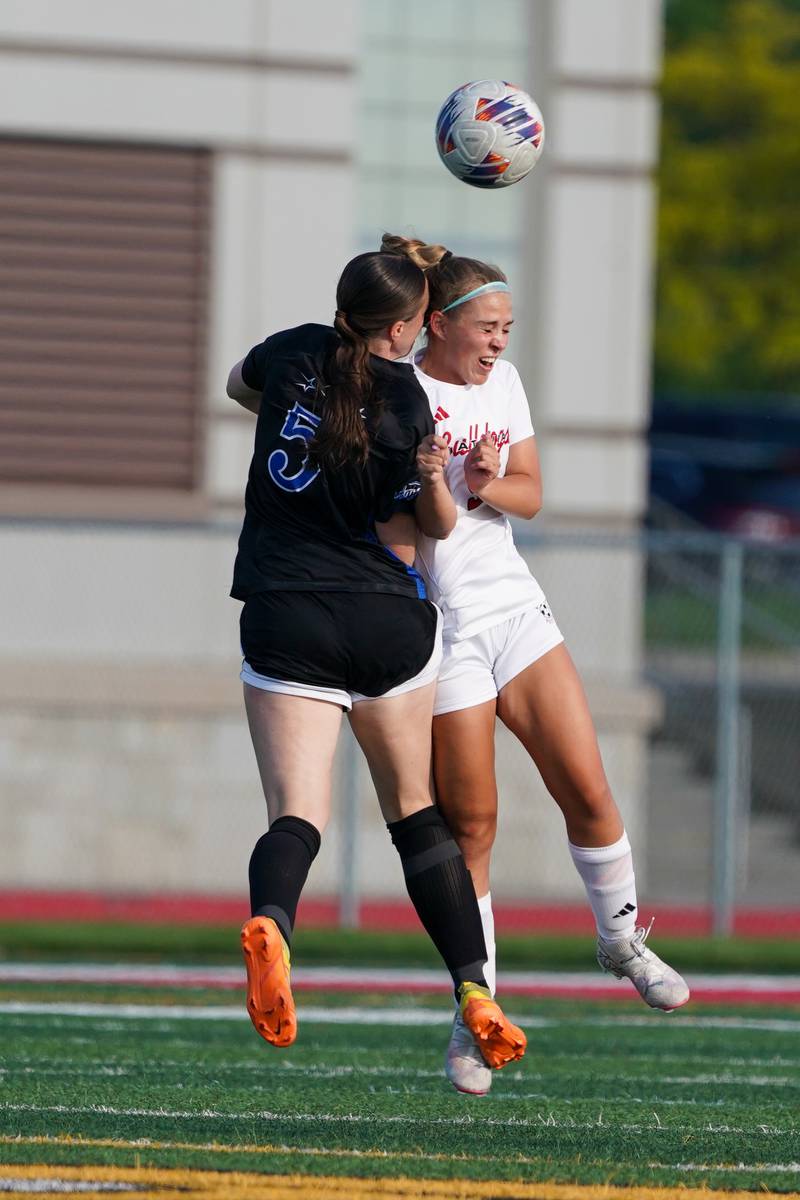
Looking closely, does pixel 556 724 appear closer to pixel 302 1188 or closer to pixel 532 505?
pixel 532 505

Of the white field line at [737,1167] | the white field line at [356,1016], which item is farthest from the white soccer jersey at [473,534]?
the white field line at [356,1016]

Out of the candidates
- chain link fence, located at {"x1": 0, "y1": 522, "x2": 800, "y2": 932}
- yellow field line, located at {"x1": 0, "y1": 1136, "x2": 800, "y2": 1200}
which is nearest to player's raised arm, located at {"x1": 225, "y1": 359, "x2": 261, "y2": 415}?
yellow field line, located at {"x1": 0, "y1": 1136, "x2": 800, "y2": 1200}

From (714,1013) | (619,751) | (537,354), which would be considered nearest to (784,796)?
(619,751)

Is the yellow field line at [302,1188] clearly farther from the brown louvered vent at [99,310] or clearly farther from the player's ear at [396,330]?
the brown louvered vent at [99,310]

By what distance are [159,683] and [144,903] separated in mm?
1343

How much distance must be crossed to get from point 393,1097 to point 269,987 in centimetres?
132

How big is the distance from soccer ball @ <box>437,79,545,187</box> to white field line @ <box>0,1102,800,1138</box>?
253 cm

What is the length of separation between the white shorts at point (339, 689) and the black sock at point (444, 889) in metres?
0.35

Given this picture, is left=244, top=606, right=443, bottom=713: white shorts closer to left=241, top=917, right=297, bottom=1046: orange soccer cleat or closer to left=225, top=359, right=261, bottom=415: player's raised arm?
left=241, top=917, right=297, bottom=1046: orange soccer cleat

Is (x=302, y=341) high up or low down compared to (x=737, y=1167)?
up

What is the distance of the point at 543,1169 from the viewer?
4.75 m

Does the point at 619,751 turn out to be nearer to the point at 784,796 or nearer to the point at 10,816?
the point at 784,796

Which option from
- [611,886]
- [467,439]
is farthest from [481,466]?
[611,886]

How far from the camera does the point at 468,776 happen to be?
5598 millimetres
